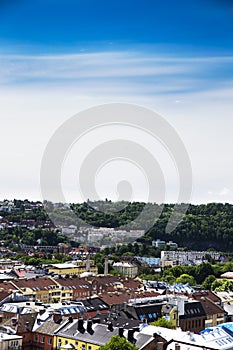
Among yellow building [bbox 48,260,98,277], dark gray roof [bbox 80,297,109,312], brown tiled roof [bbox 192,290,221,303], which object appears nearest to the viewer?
dark gray roof [bbox 80,297,109,312]

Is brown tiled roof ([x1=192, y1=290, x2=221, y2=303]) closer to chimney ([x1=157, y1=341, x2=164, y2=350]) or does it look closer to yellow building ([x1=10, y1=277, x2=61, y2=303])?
yellow building ([x1=10, y1=277, x2=61, y2=303])

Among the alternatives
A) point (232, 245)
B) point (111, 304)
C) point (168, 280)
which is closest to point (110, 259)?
point (168, 280)

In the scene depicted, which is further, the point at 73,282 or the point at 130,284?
the point at 130,284

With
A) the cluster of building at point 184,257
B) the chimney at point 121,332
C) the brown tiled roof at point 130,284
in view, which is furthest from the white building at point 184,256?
the chimney at point 121,332

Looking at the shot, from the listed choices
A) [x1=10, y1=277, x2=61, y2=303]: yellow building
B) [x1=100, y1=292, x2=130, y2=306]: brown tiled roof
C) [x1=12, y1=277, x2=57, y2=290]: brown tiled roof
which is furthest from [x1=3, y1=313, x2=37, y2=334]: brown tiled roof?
[x1=12, y1=277, x2=57, y2=290]: brown tiled roof

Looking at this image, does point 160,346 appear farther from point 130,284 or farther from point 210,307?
point 130,284

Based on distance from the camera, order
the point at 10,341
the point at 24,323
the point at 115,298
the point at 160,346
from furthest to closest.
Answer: the point at 115,298
the point at 24,323
the point at 10,341
the point at 160,346

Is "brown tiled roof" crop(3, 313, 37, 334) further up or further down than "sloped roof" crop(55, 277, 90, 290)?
further down

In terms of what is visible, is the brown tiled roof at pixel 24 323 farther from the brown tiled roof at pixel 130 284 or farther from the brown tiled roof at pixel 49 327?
the brown tiled roof at pixel 130 284

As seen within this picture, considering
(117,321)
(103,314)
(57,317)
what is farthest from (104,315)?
(57,317)
